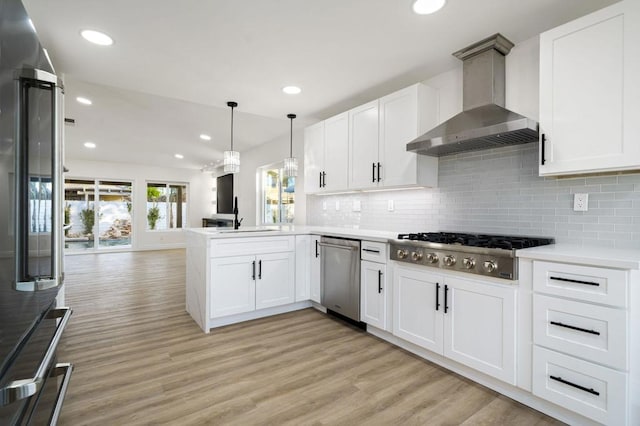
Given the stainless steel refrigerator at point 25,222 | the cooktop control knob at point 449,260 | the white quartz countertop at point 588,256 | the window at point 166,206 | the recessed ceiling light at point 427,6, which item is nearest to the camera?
the stainless steel refrigerator at point 25,222

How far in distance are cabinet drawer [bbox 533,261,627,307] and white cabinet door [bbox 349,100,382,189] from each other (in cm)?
167

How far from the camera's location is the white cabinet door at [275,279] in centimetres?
334

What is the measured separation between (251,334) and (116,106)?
415 centimetres

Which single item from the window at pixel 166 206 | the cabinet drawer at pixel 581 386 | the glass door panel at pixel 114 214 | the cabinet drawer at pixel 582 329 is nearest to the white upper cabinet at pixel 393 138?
the cabinet drawer at pixel 582 329

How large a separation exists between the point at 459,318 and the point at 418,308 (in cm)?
33

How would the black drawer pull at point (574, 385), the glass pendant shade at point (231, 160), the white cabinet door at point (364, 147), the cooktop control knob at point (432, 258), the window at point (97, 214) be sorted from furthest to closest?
the window at point (97, 214) < the glass pendant shade at point (231, 160) < the white cabinet door at point (364, 147) < the cooktop control knob at point (432, 258) < the black drawer pull at point (574, 385)

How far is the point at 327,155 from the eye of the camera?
384cm

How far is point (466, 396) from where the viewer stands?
2010 millimetres

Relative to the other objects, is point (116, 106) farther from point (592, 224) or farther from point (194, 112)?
point (592, 224)

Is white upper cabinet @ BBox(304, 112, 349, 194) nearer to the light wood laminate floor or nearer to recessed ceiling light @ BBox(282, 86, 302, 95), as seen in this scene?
recessed ceiling light @ BBox(282, 86, 302, 95)

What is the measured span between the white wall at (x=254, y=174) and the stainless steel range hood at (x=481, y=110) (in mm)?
2573

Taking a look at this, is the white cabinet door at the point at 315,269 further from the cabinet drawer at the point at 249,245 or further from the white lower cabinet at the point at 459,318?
the white lower cabinet at the point at 459,318

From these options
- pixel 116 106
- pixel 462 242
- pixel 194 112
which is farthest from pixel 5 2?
pixel 116 106

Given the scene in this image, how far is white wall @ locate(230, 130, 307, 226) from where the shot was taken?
499 cm
